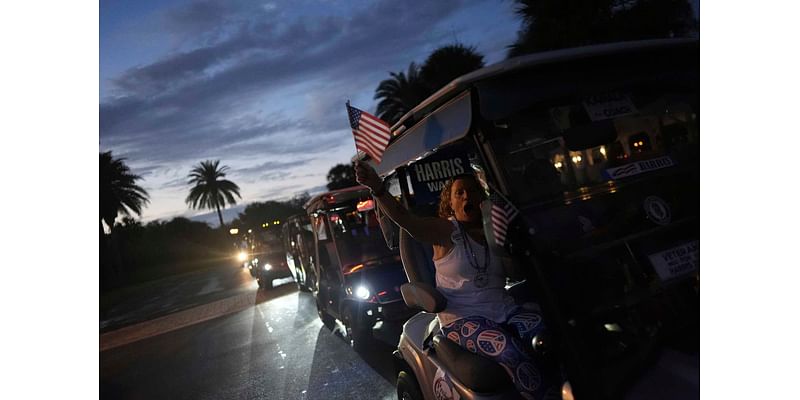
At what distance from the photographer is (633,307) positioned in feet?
7.59

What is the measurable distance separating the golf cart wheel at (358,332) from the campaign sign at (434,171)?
3351 millimetres

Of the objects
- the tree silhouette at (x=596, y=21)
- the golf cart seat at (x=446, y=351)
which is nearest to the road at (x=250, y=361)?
the golf cart seat at (x=446, y=351)

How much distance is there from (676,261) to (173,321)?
14.4m

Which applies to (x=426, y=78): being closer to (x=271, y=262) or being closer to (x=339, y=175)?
(x=271, y=262)

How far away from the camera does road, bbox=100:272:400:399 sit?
6.00m

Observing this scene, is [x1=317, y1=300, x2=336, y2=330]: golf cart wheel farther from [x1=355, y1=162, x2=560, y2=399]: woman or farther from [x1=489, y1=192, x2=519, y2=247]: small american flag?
[x1=489, y1=192, x2=519, y2=247]: small american flag

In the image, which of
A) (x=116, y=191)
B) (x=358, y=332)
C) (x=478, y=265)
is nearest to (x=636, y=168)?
(x=478, y=265)

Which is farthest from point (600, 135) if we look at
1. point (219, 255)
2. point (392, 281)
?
point (219, 255)

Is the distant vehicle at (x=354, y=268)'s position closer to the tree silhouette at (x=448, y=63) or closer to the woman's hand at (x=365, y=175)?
the woman's hand at (x=365, y=175)

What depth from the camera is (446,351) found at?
2.75 meters

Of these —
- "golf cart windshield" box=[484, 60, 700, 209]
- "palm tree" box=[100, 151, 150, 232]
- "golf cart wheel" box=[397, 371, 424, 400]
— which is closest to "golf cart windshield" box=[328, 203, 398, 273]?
"golf cart wheel" box=[397, 371, 424, 400]

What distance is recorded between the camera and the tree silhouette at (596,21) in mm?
14562

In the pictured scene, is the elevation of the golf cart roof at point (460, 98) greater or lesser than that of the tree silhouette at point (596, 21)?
lesser

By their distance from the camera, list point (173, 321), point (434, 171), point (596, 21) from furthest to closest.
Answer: point (596, 21) → point (173, 321) → point (434, 171)
